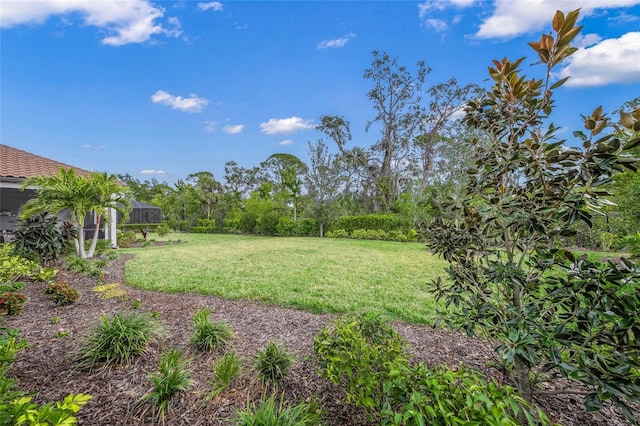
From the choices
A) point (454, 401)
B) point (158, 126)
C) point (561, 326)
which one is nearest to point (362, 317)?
point (454, 401)

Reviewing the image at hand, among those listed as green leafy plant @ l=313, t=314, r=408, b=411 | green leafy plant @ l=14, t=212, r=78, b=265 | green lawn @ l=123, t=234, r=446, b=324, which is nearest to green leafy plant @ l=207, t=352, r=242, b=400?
green leafy plant @ l=313, t=314, r=408, b=411

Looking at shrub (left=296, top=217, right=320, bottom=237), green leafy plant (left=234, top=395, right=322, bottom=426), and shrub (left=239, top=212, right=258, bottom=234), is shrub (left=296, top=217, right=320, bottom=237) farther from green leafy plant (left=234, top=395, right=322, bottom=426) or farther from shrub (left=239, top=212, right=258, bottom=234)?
green leafy plant (left=234, top=395, right=322, bottom=426)

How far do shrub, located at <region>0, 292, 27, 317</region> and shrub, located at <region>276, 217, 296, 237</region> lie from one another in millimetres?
14780

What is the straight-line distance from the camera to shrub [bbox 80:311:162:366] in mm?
2373

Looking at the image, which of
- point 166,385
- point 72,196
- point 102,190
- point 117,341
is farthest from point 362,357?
point 72,196

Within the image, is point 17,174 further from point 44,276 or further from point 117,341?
point 117,341

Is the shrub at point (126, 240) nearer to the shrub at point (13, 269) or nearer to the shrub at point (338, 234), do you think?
the shrub at point (13, 269)

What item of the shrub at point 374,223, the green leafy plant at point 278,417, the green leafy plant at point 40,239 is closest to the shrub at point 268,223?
the shrub at point 374,223

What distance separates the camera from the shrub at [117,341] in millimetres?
2373

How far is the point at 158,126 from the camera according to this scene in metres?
14.1

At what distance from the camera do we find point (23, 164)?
8781 mm

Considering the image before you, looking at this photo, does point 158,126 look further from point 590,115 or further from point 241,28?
point 590,115

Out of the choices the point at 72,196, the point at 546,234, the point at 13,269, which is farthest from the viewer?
the point at 72,196

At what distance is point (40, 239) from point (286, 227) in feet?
42.3
